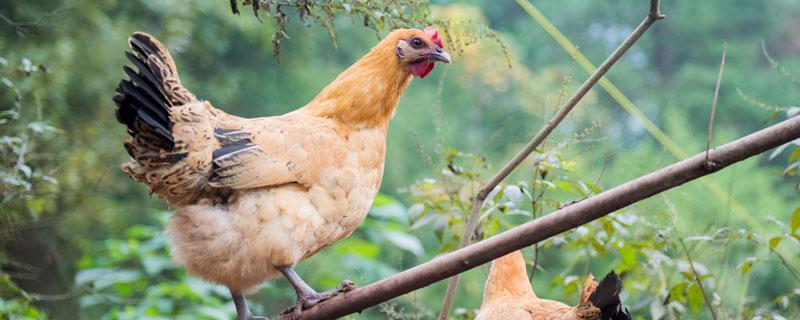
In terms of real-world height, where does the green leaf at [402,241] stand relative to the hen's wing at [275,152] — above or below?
above

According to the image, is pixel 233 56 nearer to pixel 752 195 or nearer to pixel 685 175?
pixel 752 195

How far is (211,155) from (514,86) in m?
5.45

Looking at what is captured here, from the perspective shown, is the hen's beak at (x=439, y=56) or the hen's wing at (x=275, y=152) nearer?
the hen's wing at (x=275, y=152)

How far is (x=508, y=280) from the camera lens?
8.49 ft

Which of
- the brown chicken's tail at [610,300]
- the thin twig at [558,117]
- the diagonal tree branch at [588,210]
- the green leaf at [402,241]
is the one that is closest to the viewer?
the diagonal tree branch at [588,210]

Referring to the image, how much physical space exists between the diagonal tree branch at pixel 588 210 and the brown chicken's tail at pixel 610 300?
1.76ft

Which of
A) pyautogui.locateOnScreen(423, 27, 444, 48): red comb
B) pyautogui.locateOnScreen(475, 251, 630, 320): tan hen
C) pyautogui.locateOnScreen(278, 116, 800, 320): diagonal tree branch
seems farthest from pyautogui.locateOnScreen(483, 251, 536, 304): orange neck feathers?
pyautogui.locateOnScreen(278, 116, 800, 320): diagonal tree branch

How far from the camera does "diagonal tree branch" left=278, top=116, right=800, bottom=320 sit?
58.2 inches

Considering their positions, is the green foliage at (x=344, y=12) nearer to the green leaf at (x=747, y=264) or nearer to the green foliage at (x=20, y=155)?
the green foliage at (x=20, y=155)

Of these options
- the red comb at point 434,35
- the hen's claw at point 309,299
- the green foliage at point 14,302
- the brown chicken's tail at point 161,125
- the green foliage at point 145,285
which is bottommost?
the green foliage at point 14,302

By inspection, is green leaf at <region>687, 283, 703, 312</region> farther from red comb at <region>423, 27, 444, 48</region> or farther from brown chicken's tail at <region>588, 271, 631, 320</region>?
red comb at <region>423, 27, 444, 48</region>

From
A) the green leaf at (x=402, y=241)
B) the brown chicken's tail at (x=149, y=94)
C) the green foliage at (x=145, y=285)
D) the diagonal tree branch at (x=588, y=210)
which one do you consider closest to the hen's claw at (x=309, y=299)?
the diagonal tree branch at (x=588, y=210)

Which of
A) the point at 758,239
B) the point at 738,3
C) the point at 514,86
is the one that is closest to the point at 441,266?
the point at 758,239

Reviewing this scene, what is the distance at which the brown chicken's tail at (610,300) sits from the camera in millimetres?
2078
